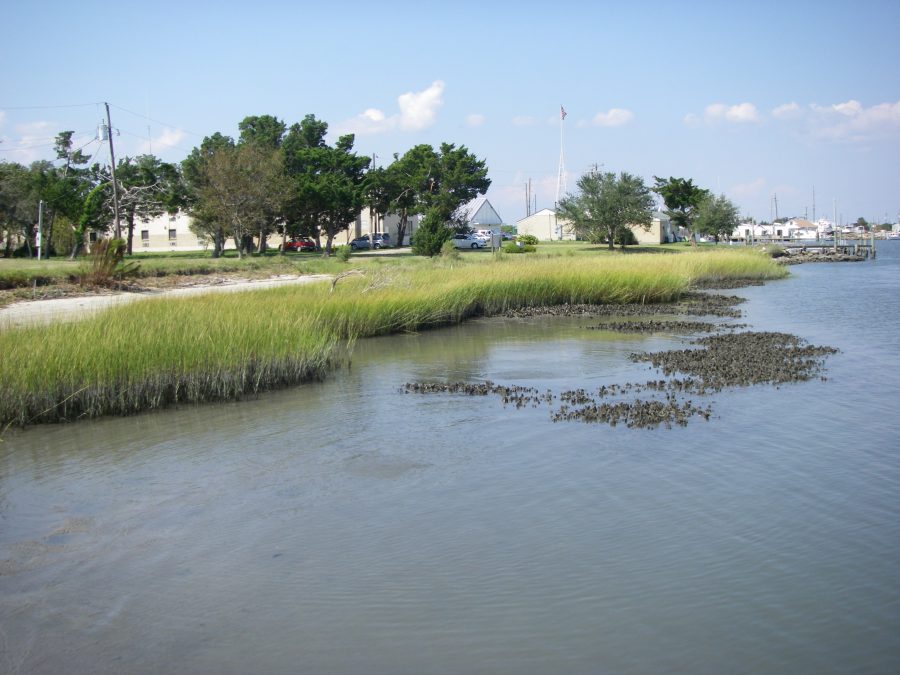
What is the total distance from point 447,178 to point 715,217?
31.6m

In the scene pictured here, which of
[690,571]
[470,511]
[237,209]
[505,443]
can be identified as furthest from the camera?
[237,209]

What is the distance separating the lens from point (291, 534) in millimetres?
8062

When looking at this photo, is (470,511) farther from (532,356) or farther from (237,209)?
(237,209)

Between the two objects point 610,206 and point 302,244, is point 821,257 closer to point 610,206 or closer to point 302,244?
point 610,206

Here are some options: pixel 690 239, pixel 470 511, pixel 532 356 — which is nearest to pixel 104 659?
pixel 470 511

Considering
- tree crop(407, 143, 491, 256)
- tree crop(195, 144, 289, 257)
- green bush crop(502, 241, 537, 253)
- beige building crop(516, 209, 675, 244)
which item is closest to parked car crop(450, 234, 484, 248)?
tree crop(407, 143, 491, 256)

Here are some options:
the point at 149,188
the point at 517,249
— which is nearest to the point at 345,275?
the point at 517,249

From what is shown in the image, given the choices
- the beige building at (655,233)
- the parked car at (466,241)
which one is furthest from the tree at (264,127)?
the beige building at (655,233)

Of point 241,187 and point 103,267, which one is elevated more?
point 241,187

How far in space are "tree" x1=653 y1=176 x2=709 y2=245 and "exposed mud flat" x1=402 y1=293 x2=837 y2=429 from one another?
7178 cm

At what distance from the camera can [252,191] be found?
50219 millimetres

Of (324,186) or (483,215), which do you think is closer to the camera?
(324,186)

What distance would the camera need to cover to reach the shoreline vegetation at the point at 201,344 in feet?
39.2

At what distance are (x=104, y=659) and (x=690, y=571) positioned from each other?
4745mm
